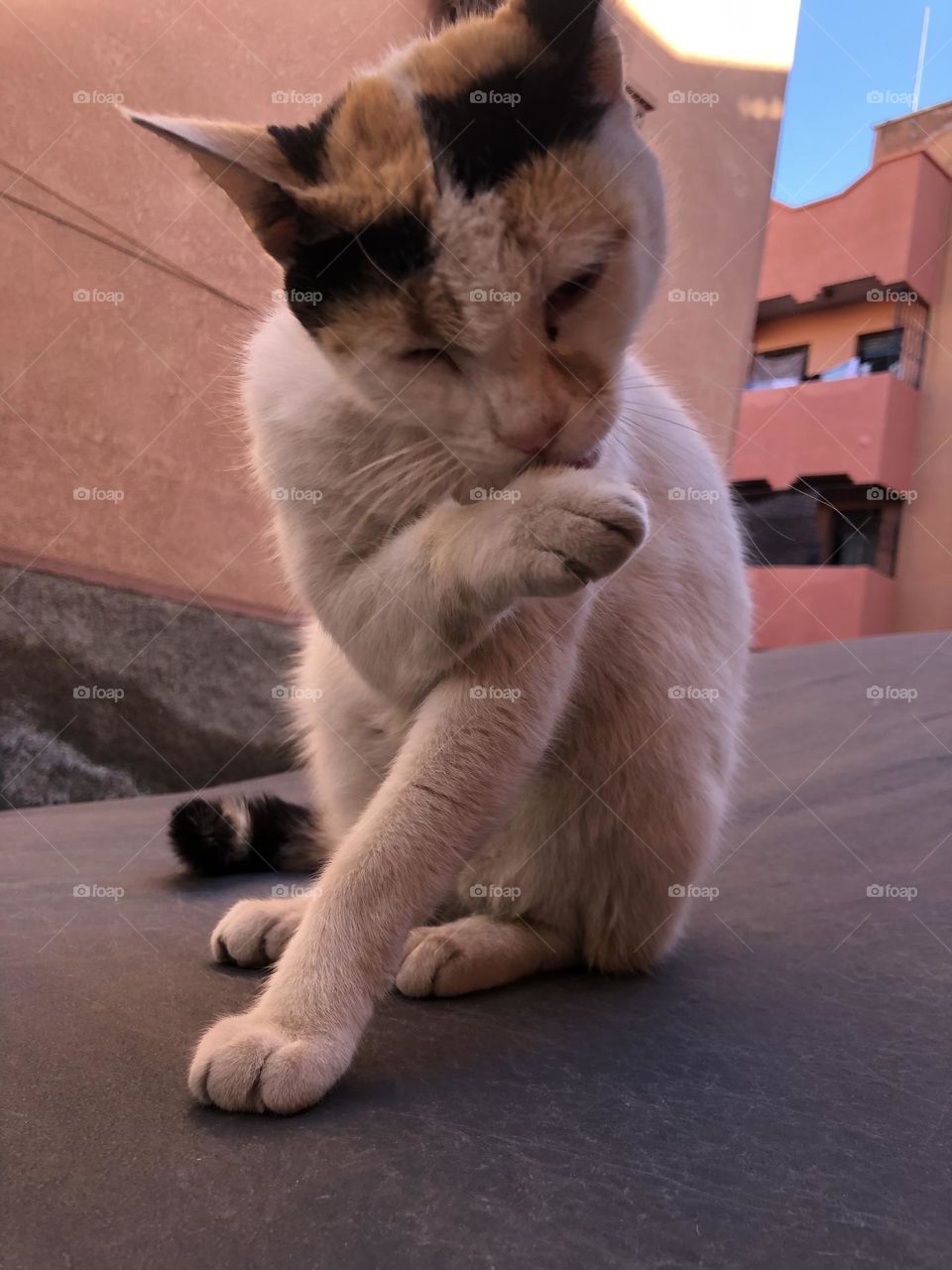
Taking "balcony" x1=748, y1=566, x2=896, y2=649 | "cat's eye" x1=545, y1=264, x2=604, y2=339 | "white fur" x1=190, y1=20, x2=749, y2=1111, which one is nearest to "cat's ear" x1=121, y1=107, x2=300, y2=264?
"white fur" x1=190, y1=20, x2=749, y2=1111

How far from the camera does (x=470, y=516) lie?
86cm

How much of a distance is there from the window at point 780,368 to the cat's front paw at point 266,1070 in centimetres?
722

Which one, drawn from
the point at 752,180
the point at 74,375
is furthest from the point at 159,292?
the point at 752,180

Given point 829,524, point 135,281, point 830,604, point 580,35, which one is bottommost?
point 580,35

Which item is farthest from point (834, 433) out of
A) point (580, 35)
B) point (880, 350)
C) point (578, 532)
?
point (578, 532)

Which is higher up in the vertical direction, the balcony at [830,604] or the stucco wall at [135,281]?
the balcony at [830,604]

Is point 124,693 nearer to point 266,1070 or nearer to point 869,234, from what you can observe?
point 266,1070

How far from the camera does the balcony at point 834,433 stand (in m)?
6.70

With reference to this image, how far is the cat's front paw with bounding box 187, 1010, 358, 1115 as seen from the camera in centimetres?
75

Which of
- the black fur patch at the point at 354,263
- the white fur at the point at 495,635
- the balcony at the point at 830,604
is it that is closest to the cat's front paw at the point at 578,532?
the white fur at the point at 495,635

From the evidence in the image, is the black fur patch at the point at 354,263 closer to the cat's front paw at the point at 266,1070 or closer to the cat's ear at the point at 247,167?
the cat's ear at the point at 247,167

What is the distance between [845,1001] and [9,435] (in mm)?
2326

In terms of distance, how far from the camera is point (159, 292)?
2.70 meters

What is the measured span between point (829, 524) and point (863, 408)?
0.85 meters
